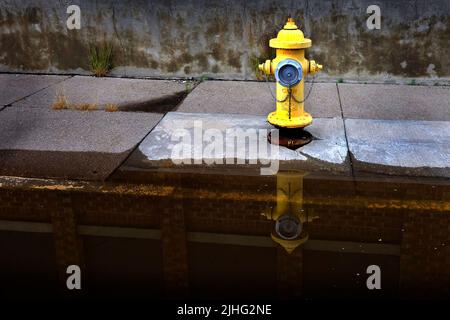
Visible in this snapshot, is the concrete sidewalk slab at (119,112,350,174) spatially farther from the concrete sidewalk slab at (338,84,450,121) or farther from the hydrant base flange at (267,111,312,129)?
the concrete sidewalk slab at (338,84,450,121)

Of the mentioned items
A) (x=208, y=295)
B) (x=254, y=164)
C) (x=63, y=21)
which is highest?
(x=63, y=21)

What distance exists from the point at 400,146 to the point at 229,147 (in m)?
1.67

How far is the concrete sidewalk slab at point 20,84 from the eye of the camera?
7.18m

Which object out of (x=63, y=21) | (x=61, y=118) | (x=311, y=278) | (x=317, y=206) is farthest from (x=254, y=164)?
(x=63, y=21)

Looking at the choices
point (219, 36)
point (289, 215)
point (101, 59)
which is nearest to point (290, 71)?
point (289, 215)

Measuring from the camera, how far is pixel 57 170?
4.83m

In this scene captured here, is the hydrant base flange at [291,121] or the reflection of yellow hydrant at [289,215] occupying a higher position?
the hydrant base flange at [291,121]

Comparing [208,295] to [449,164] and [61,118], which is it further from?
[61,118]

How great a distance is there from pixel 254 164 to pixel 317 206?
95cm

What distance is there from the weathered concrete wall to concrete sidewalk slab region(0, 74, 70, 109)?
0.21 m

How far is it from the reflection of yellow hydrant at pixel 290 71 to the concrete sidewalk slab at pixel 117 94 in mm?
1850

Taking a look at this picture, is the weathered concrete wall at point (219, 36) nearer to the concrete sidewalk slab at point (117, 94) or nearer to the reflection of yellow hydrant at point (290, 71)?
the concrete sidewalk slab at point (117, 94)

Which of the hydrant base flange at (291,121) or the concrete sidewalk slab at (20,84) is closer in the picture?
the hydrant base flange at (291,121)

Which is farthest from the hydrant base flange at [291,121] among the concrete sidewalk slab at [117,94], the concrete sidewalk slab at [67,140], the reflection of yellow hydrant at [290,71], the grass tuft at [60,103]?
the grass tuft at [60,103]
